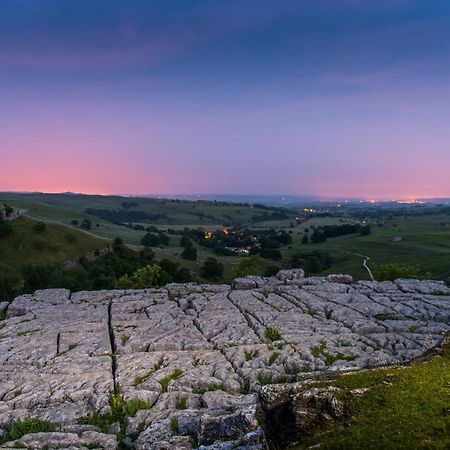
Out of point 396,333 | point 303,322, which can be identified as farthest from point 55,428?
point 396,333

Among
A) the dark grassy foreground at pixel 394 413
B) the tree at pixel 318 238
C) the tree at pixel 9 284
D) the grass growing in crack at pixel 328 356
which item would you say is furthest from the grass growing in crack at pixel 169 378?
the tree at pixel 318 238

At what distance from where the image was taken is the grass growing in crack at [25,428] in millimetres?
14291

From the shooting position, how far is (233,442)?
12.1 m

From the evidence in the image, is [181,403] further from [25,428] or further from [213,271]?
[213,271]

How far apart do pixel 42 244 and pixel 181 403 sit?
117m

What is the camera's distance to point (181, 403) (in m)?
15.7

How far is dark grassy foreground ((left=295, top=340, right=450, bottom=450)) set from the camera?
970 centimetres

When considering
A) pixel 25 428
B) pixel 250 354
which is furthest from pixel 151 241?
pixel 25 428

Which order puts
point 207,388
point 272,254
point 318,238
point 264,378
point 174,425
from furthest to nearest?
Answer: point 318,238
point 272,254
point 264,378
point 207,388
point 174,425

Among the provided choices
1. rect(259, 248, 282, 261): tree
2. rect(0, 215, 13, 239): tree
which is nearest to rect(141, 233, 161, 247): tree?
rect(259, 248, 282, 261): tree

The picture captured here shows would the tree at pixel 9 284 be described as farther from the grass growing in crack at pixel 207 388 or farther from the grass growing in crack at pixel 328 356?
the grass growing in crack at pixel 328 356

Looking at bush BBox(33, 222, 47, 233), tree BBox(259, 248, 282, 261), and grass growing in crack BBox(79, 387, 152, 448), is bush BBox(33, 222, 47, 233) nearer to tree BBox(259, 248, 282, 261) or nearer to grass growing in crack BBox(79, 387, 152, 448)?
tree BBox(259, 248, 282, 261)

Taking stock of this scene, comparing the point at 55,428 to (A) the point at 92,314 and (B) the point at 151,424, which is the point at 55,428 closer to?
(B) the point at 151,424

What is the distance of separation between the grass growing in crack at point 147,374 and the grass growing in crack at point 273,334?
230 inches
